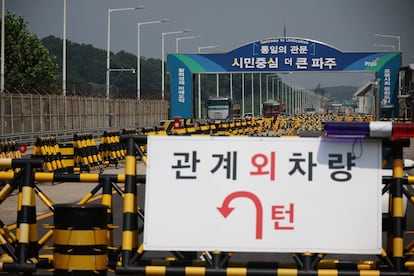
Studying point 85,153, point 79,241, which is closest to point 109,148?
point 85,153

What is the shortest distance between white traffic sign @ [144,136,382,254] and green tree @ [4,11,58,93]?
80272 millimetres

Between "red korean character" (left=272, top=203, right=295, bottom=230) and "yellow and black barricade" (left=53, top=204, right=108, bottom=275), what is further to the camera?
"yellow and black barricade" (left=53, top=204, right=108, bottom=275)

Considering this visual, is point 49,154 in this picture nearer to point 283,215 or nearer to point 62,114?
point 283,215

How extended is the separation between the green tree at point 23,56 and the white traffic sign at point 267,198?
80.3 m

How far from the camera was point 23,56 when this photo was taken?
3607 inches

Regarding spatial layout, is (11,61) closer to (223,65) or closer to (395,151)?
(223,65)

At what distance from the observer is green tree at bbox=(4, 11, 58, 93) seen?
8944cm

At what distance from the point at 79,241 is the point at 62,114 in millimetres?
47254

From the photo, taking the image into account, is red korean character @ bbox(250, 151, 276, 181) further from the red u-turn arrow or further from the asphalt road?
the asphalt road

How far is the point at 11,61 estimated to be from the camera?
90.4 metres

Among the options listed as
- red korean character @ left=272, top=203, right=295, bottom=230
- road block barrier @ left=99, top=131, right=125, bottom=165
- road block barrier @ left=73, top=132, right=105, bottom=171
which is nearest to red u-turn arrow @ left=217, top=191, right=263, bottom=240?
red korean character @ left=272, top=203, right=295, bottom=230

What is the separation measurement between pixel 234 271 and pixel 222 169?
0.89 metres

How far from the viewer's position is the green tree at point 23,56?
89438 millimetres

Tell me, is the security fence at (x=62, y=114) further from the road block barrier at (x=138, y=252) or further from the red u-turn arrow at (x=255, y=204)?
the red u-turn arrow at (x=255, y=204)
